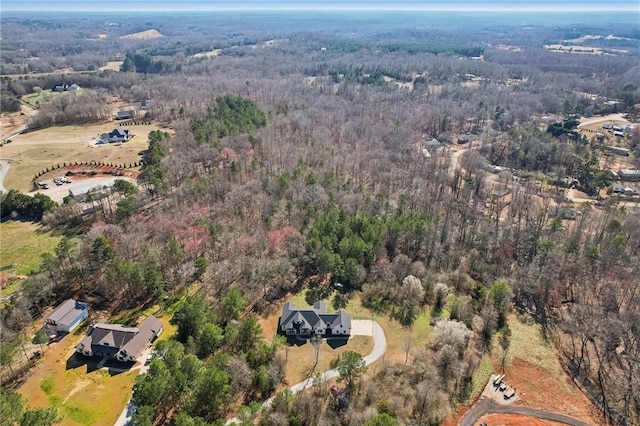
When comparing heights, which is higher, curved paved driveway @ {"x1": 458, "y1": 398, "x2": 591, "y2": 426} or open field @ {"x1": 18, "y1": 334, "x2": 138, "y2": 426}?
curved paved driveway @ {"x1": 458, "y1": 398, "x2": 591, "y2": 426}

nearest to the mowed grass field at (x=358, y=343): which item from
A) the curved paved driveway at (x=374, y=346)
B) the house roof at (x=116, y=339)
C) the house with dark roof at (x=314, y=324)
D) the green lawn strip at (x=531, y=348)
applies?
the curved paved driveway at (x=374, y=346)

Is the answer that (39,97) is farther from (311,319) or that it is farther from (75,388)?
(311,319)

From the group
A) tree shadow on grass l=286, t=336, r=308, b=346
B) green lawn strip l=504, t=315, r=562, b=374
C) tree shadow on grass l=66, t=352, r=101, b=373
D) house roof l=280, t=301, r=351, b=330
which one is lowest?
tree shadow on grass l=66, t=352, r=101, b=373

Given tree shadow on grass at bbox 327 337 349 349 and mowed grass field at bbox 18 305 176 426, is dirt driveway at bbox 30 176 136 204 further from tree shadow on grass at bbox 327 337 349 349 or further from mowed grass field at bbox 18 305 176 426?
tree shadow on grass at bbox 327 337 349 349

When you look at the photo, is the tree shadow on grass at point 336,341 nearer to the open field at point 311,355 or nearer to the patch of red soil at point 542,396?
the open field at point 311,355

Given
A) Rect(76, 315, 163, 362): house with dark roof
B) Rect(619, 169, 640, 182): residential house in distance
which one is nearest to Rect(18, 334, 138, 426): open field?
Rect(76, 315, 163, 362): house with dark roof

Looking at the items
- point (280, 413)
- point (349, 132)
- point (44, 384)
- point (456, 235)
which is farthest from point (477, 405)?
point (349, 132)

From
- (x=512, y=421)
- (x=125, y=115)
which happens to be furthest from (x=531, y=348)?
(x=125, y=115)
